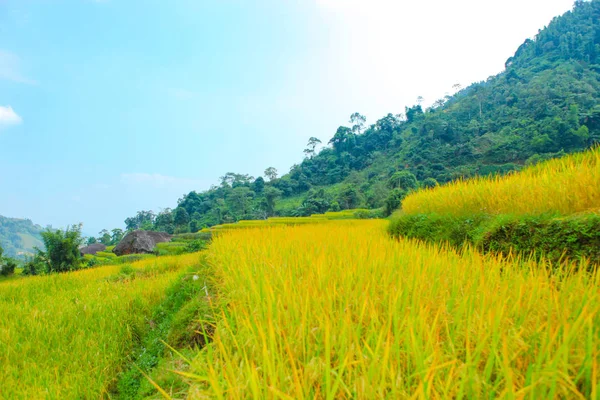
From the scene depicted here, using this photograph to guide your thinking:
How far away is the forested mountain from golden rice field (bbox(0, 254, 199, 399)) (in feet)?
60.4

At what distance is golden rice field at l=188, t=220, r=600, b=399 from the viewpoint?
0.85 meters

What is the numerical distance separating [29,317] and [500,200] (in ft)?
23.0

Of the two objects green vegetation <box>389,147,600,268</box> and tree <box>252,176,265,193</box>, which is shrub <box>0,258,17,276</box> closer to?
green vegetation <box>389,147,600,268</box>

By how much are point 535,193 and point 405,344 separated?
4.09 metres

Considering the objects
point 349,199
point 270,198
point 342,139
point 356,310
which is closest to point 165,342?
point 356,310

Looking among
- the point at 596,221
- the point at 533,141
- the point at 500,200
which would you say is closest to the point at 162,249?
the point at 500,200

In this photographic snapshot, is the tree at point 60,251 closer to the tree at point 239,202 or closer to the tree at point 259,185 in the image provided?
the tree at point 239,202

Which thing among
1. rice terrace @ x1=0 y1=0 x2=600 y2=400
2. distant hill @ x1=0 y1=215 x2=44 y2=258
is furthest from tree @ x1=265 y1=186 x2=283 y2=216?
distant hill @ x1=0 y1=215 x2=44 y2=258

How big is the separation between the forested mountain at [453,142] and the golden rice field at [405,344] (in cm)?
1970

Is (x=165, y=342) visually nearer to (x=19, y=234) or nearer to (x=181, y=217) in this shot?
(x=181, y=217)

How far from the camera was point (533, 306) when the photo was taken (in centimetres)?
143

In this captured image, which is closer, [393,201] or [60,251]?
[60,251]

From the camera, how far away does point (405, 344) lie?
1081 millimetres

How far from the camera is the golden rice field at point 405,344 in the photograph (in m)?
0.85
